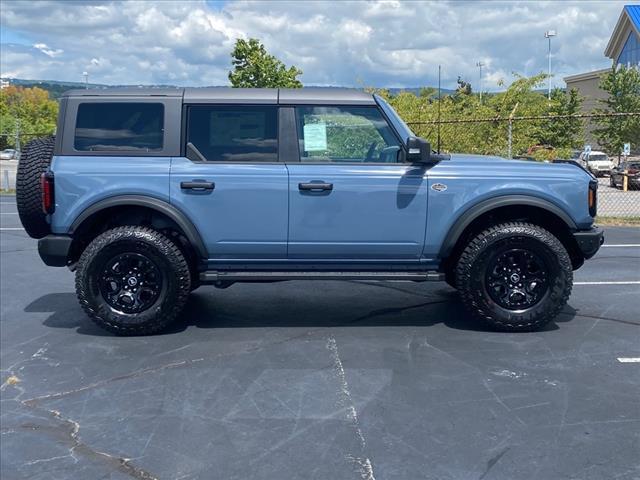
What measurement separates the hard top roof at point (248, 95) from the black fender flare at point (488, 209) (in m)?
1.21

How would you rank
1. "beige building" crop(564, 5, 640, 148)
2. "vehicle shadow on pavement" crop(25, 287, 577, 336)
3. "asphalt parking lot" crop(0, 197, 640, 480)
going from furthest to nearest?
"beige building" crop(564, 5, 640, 148) < "vehicle shadow on pavement" crop(25, 287, 577, 336) < "asphalt parking lot" crop(0, 197, 640, 480)

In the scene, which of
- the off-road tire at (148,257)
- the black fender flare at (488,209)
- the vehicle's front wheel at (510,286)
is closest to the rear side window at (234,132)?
the off-road tire at (148,257)

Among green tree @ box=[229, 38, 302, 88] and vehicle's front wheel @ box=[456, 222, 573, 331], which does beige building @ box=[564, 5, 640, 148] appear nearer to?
green tree @ box=[229, 38, 302, 88]

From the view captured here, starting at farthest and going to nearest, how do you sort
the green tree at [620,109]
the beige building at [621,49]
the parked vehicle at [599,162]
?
the beige building at [621,49]
the parked vehicle at [599,162]
the green tree at [620,109]

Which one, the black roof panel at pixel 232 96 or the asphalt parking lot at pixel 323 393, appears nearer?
the asphalt parking lot at pixel 323 393

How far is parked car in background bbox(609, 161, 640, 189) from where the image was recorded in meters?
25.0

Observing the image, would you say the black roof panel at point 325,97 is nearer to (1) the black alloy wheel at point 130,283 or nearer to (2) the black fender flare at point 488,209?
(2) the black fender flare at point 488,209

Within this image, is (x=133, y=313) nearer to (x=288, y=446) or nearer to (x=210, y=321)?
(x=210, y=321)

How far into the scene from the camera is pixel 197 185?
557 centimetres

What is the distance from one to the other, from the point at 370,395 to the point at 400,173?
1.98 m

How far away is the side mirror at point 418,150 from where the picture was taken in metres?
5.46

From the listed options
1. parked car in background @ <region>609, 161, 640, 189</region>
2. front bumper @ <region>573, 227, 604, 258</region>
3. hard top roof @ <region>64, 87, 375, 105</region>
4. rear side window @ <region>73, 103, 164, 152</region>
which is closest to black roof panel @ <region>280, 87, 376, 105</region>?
hard top roof @ <region>64, 87, 375, 105</region>

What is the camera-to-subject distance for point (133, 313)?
18.8 ft

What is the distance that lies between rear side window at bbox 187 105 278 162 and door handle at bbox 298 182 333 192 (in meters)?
0.39
